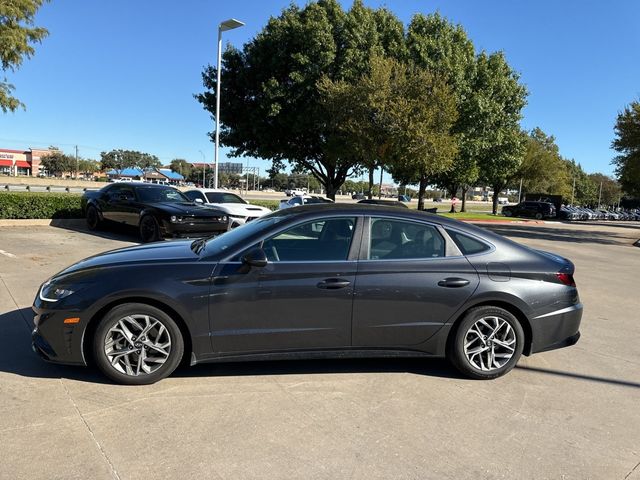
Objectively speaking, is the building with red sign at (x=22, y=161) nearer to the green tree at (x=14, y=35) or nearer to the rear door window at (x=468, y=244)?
the green tree at (x=14, y=35)

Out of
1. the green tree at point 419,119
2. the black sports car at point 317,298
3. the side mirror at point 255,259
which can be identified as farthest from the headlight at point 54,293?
the green tree at point 419,119

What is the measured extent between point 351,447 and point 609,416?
2106mm

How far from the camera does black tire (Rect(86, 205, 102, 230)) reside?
14086 millimetres

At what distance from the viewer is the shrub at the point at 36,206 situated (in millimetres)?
14102

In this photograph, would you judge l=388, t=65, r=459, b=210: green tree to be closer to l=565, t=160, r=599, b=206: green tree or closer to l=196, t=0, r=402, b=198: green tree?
l=196, t=0, r=402, b=198: green tree

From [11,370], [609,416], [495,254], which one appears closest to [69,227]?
[11,370]

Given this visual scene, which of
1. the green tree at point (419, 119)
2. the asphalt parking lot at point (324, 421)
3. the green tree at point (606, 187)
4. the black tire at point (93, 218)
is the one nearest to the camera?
the asphalt parking lot at point (324, 421)

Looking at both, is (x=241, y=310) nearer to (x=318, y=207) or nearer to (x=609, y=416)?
(x=318, y=207)

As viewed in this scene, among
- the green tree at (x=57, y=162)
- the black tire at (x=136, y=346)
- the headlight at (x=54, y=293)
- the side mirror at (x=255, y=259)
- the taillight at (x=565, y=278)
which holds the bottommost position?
the black tire at (x=136, y=346)

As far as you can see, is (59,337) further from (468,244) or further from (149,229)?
(149,229)

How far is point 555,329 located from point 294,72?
19.9 metres

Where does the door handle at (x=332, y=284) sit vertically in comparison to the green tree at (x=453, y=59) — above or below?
below

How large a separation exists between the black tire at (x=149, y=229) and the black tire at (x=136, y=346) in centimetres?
793

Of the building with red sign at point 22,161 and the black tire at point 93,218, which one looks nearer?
the black tire at point 93,218
